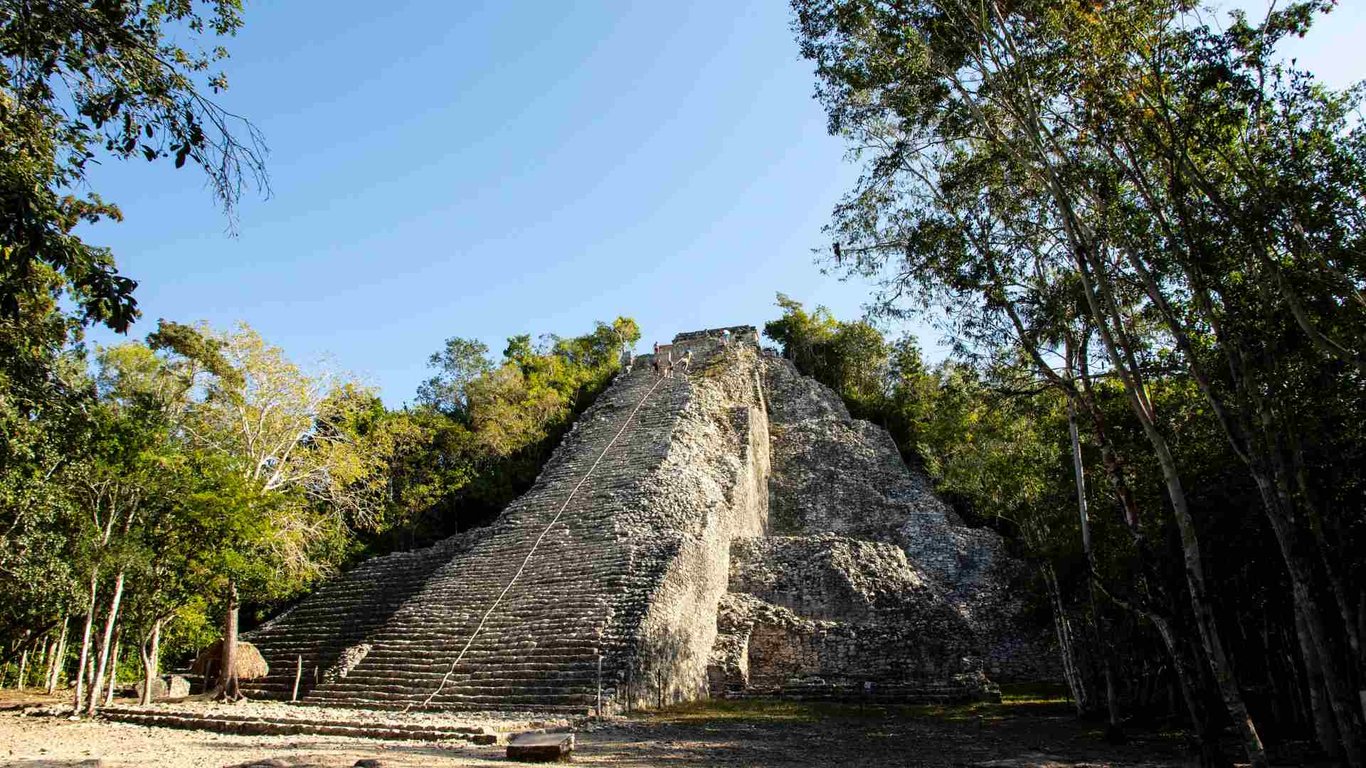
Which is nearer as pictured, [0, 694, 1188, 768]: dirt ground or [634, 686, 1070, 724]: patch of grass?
[0, 694, 1188, 768]: dirt ground

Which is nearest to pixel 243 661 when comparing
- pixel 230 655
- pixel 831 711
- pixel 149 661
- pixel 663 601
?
pixel 230 655

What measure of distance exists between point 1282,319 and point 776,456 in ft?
61.7

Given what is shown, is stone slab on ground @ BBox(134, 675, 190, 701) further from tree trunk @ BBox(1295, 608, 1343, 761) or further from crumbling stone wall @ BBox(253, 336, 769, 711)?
tree trunk @ BBox(1295, 608, 1343, 761)

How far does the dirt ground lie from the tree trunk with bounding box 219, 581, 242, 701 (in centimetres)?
269

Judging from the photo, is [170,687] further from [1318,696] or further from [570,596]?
[1318,696]

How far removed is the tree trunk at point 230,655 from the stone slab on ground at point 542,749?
27.2 feet

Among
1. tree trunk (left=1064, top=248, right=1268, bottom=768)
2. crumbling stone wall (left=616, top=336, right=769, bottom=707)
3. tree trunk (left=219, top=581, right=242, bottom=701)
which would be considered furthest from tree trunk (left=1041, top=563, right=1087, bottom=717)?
tree trunk (left=219, top=581, right=242, bottom=701)

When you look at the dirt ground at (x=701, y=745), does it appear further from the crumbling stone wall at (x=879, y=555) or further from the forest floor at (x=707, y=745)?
the crumbling stone wall at (x=879, y=555)

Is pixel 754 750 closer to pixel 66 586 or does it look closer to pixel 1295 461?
pixel 1295 461

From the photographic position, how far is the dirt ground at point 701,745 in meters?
7.61

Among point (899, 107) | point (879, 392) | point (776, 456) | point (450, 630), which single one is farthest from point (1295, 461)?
point (879, 392)

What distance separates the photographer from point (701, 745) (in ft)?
29.7

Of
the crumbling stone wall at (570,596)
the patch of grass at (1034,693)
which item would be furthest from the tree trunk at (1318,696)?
the crumbling stone wall at (570,596)

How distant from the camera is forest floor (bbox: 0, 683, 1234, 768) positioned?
7609 mm
